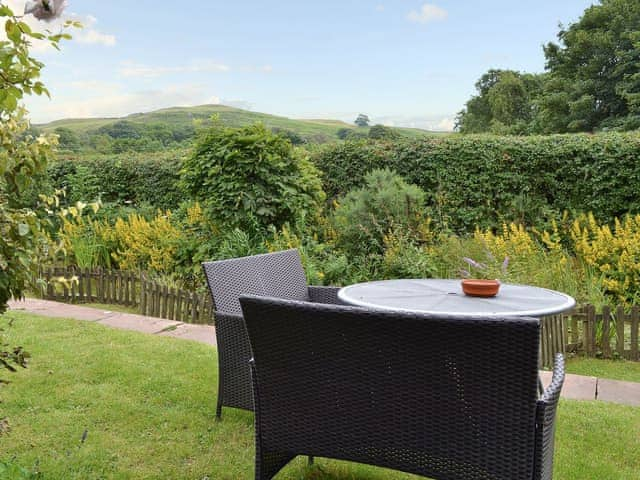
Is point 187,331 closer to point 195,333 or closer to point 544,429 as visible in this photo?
point 195,333

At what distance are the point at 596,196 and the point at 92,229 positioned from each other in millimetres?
6928

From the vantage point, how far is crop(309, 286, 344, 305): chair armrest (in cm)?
322

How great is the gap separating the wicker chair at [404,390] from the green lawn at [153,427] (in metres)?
0.80

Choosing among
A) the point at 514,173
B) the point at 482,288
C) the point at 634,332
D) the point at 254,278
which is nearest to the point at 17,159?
the point at 254,278

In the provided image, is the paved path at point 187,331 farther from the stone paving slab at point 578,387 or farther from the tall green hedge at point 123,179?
the tall green hedge at point 123,179

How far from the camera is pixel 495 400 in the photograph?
4.89 feet

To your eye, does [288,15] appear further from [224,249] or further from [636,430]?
[636,430]

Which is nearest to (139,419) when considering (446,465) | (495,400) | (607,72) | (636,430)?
(446,465)

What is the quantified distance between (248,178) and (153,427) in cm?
352

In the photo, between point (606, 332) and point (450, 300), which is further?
point (606, 332)

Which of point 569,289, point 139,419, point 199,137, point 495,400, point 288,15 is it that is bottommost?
point 139,419

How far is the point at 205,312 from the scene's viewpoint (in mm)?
5191

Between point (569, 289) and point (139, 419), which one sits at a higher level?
point (569, 289)

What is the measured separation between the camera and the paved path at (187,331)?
129 inches
